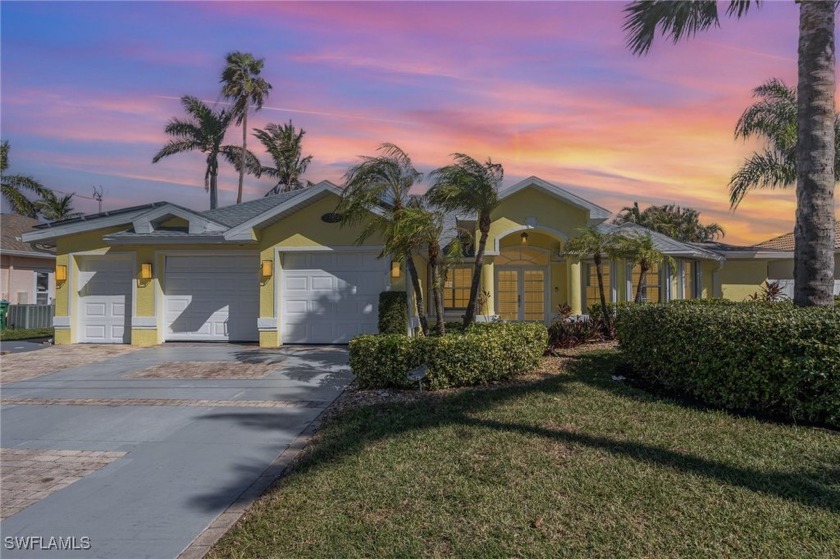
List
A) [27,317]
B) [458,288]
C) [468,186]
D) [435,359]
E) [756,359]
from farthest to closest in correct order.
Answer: [27,317] → [458,288] → [468,186] → [435,359] → [756,359]

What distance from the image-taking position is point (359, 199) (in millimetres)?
9055

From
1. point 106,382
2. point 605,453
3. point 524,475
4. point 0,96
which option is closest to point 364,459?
point 524,475

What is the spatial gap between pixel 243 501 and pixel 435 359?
13.2 feet

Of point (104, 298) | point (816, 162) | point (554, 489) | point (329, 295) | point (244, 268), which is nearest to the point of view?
point (554, 489)

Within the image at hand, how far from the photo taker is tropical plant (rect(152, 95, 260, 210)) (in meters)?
29.7

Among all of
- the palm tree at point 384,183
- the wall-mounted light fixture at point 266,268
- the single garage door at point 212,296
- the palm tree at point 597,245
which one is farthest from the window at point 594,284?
the single garage door at point 212,296

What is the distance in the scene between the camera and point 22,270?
75.8 feet

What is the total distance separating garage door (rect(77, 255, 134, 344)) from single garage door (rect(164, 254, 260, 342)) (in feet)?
4.27

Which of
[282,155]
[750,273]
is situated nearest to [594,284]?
[750,273]

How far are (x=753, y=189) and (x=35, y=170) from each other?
30560 mm

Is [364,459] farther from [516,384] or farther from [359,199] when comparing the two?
[359,199]

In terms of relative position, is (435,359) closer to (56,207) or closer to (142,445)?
(142,445)

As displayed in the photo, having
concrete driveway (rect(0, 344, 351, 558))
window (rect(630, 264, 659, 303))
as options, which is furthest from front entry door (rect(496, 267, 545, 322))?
concrete driveway (rect(0, 344, 351, 558))

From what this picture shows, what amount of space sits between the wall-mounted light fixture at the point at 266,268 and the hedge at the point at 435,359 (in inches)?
213
